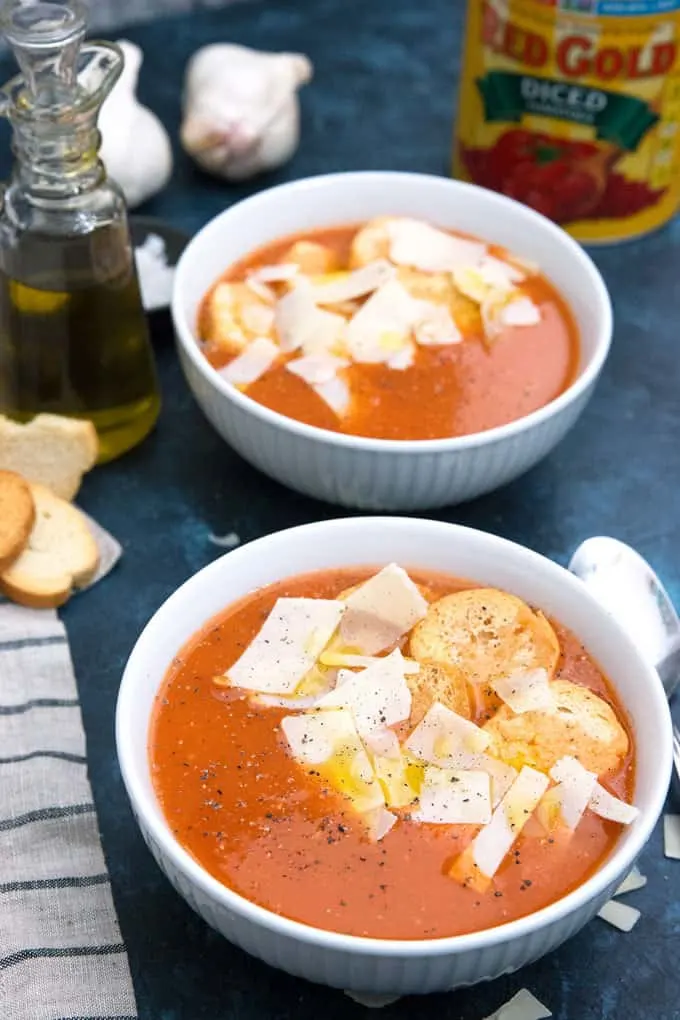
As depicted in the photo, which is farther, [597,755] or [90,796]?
[90,796]

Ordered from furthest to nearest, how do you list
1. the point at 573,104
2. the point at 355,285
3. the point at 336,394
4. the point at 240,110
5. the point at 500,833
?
1. the point at 240,110
2. the point at 573,104
3. the point at 355,285
4. the point at 336,394
5. the point at 500,833

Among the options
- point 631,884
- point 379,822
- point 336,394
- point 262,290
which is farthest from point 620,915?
point 262,290

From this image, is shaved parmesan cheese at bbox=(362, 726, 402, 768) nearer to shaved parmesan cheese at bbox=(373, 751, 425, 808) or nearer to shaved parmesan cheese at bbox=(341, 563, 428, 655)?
shaved parmesan cheese at bbox=(373, 751, 425, 808)

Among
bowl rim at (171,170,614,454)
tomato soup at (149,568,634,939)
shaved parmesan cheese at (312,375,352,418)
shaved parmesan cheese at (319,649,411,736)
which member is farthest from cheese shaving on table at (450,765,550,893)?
shaved parmesan cheese at (312,375,352,418)

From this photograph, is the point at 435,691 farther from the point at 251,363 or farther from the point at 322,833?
the point at 251,363

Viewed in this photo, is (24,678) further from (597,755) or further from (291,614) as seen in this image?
(597,755)

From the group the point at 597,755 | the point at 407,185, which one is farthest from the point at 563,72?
the point at 597,755

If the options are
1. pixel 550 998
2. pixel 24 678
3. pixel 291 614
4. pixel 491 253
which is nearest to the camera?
pixel 550 998
